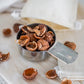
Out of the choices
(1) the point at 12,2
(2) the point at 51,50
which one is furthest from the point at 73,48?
(1) the point at 12,2

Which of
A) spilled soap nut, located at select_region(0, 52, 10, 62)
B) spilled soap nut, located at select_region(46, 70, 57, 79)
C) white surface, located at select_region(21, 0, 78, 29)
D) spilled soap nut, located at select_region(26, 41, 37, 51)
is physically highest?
white surface, located at select_region(21, 0, 78, 29)

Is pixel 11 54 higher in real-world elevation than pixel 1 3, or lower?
lower

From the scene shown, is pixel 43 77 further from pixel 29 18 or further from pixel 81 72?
pixel 29 18

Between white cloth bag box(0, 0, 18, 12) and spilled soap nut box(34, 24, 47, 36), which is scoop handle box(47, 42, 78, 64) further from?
white cloth bag box(0, 0, 18, 12)

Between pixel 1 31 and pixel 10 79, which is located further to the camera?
pixel 1 31

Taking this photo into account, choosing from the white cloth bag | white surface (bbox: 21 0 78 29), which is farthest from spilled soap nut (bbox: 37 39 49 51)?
the white cloth bag

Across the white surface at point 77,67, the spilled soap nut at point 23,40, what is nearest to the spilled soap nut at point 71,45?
the white surface at point 77,67
